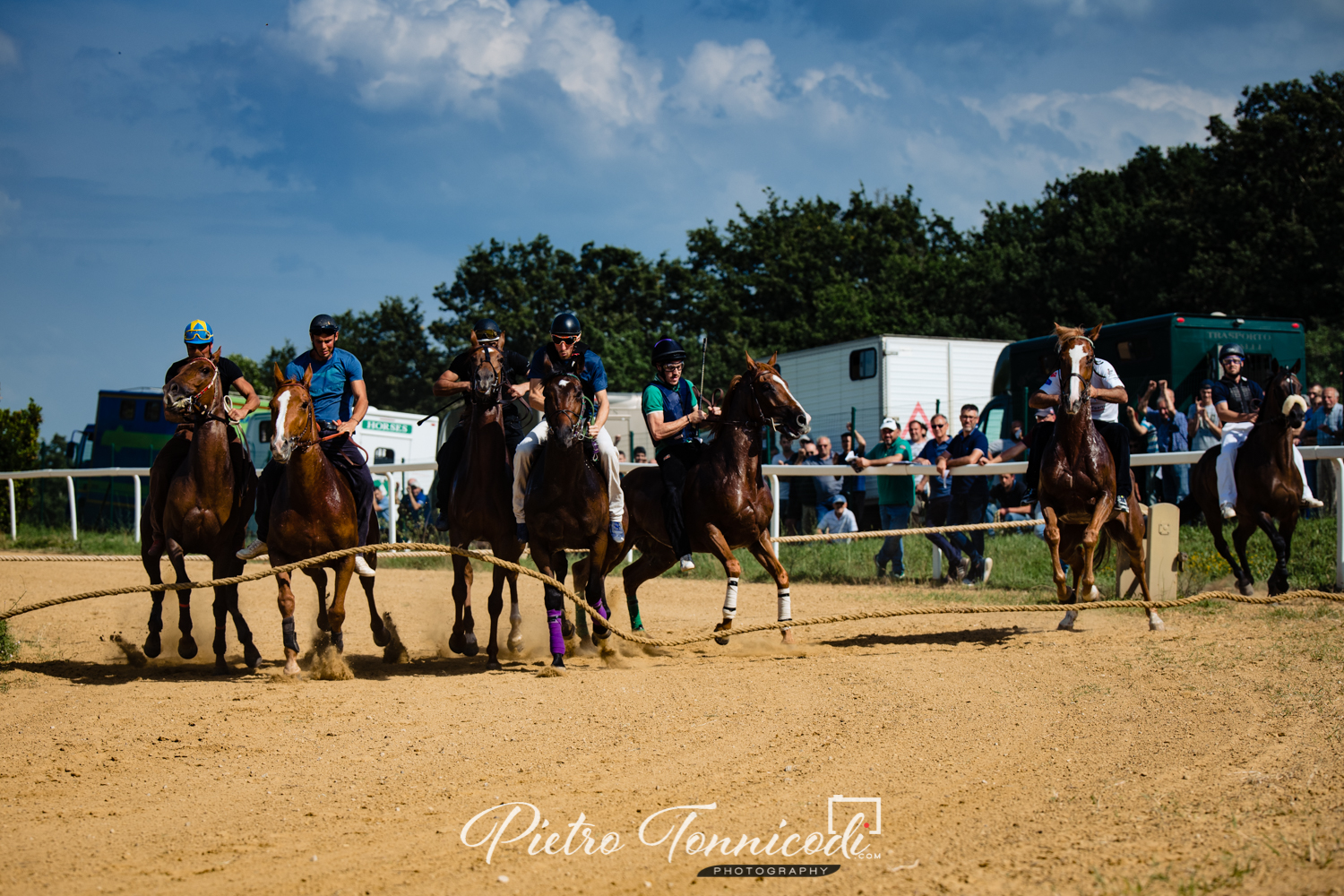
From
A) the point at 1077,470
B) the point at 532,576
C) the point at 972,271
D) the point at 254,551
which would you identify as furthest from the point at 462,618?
the point at 972,271

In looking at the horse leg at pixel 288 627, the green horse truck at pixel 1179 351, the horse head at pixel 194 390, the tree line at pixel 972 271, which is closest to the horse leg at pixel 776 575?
the horse leg at pixel 288 627

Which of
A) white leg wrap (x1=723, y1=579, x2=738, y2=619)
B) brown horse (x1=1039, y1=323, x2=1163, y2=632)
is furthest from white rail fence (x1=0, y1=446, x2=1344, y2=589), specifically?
brown horse (x1=1039, y1=323, x2=1163, y2=632)

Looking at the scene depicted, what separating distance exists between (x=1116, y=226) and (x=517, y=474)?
41.6 metres

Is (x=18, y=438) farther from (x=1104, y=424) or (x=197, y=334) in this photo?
(x=1104, y=424)

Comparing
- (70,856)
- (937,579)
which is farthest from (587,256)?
(70,856)

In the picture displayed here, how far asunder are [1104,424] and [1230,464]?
2.43 meters

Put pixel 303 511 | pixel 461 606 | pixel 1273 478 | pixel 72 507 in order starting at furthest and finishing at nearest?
pixel 72 507 → pixel 1273 478 → pixel 461 606 → pixel 303 511

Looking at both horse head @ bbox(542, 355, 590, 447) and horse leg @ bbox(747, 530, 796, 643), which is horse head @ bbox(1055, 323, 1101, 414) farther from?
horse head @ bbox(542, 355, 590, 447)

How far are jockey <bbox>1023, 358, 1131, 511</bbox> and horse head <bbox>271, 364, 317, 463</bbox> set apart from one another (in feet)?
20.7

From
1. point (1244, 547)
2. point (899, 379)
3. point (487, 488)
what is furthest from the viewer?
point (899, 379)

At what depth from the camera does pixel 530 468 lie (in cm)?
893

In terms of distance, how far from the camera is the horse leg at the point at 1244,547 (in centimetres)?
1115

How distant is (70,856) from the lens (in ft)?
15.6

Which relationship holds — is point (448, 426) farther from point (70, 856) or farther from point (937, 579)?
point (70, 856)
